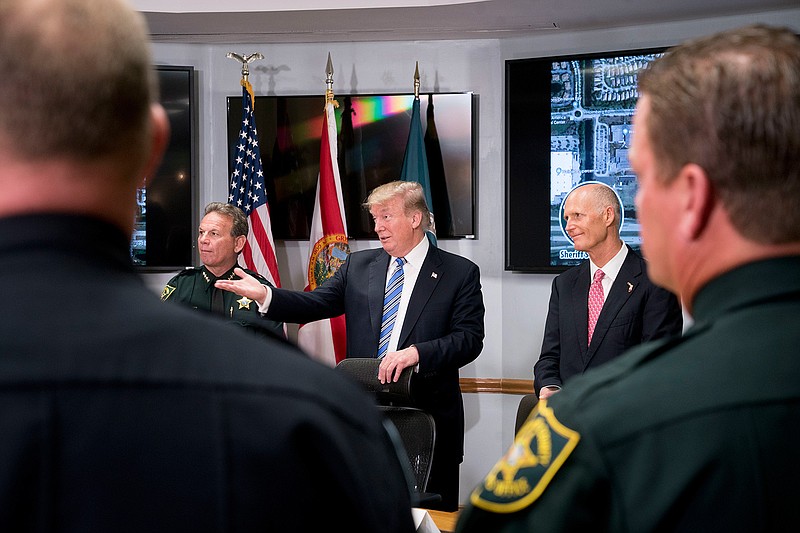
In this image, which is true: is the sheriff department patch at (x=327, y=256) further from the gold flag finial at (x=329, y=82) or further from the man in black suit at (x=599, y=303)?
the man in black suit at (x=599, y=303)

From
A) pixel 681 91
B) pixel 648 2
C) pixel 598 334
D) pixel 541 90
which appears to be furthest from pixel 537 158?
pixel 681 91

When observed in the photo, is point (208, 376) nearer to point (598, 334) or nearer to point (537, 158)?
point (598, 334)

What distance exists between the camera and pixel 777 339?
0.90 meters

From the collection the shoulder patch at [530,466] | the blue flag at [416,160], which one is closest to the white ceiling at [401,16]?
the blue flag at [416,160]

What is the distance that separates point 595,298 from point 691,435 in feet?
10.6

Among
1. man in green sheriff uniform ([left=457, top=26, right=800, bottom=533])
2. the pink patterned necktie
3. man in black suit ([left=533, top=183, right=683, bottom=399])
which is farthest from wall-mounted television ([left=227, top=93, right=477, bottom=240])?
man in green sheriff uniform ([left=457, top=26, right=800, bottom=533])

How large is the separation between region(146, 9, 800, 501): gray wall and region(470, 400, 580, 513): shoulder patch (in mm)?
4665

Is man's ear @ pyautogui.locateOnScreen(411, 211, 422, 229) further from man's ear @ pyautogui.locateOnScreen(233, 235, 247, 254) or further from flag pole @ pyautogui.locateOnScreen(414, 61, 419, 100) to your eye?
flag pole @ pyautogui.locateOnScreen(414, 61, 419, 100)

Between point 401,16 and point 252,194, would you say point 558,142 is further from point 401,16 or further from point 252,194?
point 252,194

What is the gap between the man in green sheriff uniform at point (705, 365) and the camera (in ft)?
2.86

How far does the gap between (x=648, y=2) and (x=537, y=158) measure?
1124 millimetres

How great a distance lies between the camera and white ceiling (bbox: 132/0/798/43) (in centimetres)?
506

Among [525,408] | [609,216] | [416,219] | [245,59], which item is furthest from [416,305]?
[245,59]

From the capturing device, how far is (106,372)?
0.73 metres
